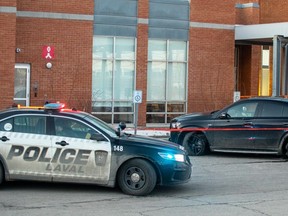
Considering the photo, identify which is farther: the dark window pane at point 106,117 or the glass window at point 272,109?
the dark window pane at point 106,117

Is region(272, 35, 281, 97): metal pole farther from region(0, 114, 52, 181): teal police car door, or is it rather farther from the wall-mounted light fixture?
region(0, 114, 52, 181): teal police car door

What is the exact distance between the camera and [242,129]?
46.6ft

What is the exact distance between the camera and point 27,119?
9516 mm

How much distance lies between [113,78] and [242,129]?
990cm

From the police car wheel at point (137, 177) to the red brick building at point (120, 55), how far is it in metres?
12.0

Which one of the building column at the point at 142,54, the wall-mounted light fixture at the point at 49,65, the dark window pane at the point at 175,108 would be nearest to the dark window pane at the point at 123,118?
the building column at the point at 142,54

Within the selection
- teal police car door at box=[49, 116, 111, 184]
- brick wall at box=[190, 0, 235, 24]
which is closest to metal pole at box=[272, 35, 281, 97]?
brick wall at box=[190, 0, 235, 24]

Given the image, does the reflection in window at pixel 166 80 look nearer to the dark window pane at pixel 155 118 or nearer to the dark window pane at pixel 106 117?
the dark window pane at pixel 155 118

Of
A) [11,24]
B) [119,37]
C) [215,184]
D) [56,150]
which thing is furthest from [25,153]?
[119,37]

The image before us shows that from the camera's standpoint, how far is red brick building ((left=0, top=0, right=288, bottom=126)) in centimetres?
2166

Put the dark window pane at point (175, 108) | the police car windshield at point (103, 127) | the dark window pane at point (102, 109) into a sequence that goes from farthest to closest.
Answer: the dark window pane at point (175, 108) → the dark window pane at point (102, 109) → the police car windshield at point (103, 127)

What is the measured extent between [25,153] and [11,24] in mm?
12080

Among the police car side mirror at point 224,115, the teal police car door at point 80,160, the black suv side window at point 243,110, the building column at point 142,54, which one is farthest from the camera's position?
the building column at point 142,54

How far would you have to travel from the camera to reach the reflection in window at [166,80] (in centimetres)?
2397
